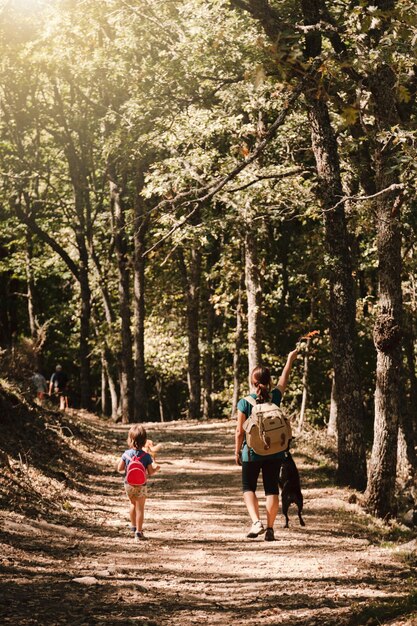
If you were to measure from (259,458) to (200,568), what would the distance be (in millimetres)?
1347

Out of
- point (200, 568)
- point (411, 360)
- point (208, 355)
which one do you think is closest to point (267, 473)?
point (200, 568)

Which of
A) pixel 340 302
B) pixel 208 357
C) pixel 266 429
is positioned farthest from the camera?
pixel 208 357

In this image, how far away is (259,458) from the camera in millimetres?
9164

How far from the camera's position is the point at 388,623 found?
20.3 ft

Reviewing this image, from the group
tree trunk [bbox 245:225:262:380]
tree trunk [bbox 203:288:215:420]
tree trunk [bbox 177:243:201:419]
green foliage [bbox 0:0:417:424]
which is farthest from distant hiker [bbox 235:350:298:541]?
tree trunk [bbox 203:288:215:420]

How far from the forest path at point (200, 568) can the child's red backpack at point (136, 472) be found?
0.75 metres

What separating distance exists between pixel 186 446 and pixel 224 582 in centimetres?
1280

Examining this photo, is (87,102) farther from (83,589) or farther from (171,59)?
(83,589)

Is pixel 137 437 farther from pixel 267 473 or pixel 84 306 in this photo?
pixel 84 306

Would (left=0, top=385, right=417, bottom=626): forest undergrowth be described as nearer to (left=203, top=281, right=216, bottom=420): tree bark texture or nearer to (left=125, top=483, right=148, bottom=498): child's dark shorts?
(left=125, top=483, right=148, bottom=498): child's dark shorts

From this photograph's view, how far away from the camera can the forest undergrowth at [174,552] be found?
6.92 m

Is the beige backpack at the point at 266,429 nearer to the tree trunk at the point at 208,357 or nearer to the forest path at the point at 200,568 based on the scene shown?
the forest path at the point at 200,568

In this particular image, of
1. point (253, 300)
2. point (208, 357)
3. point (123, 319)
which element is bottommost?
point (208, 357)

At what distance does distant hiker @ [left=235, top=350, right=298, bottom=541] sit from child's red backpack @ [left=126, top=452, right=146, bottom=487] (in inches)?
55.0
